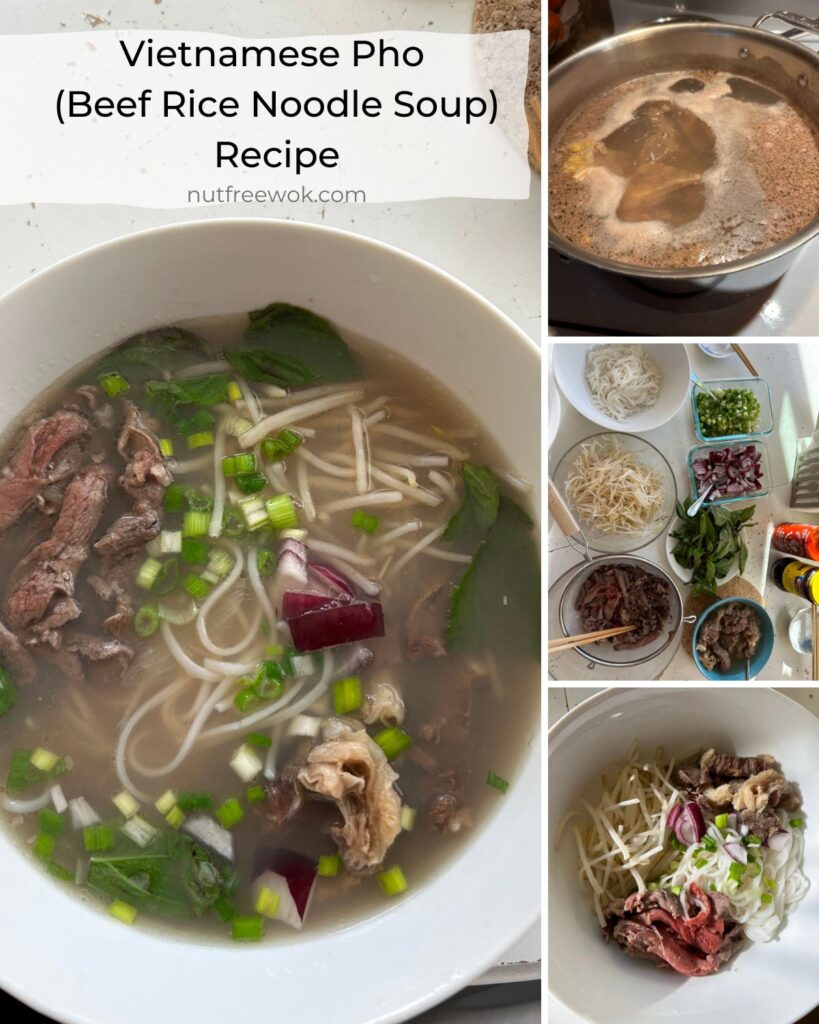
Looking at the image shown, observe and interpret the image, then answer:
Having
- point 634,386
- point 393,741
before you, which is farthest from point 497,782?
point 634,386

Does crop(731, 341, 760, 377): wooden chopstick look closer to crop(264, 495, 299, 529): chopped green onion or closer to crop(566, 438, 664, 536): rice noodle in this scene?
crop(566, 438, 664, 536): rice noodle

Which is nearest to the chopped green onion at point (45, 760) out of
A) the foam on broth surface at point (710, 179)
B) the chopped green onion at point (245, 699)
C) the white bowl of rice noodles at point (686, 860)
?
the chopped green onion at point (245, 699)

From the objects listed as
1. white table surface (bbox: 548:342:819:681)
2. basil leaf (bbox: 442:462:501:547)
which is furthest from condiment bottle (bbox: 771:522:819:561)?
basil leaf (bbox: 442:462:501:547)

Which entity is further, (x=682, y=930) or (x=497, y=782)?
(x=497, y=782)

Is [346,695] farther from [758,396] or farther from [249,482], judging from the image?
[758,396]

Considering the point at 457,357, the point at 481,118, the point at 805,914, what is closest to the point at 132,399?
the point at 457,357

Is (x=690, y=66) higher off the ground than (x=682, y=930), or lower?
higher

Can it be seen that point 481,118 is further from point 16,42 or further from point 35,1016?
point 35,1016
